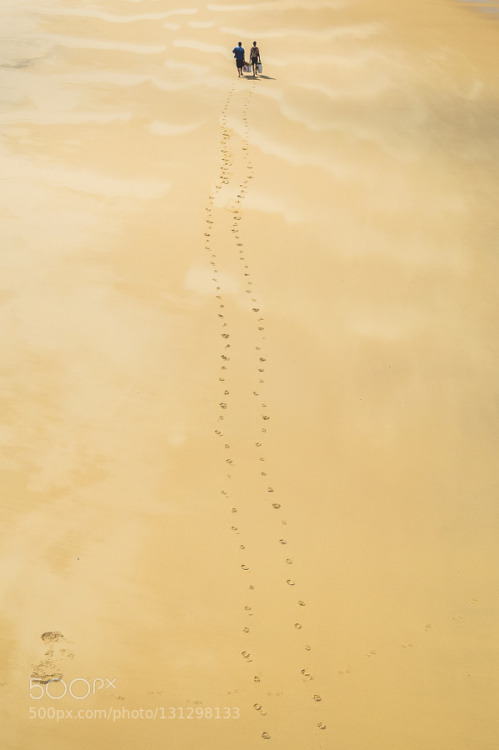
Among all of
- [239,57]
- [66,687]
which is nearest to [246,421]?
Result: [66,687]

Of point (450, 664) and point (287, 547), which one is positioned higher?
point (287, 547)

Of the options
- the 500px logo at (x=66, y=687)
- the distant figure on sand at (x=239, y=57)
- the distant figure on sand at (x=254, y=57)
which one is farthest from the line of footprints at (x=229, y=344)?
the distant figure on sand at (x=254, y=57)

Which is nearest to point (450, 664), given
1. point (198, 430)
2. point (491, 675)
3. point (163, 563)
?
point (491, 675)

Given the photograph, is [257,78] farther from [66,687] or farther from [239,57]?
[66,687]

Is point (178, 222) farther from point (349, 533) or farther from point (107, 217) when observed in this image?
point (349, 533)

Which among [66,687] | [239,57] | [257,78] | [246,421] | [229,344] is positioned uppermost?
[239,57]

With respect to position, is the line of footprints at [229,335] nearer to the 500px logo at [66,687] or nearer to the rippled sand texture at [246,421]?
the rippled sand texture at [246,421]
